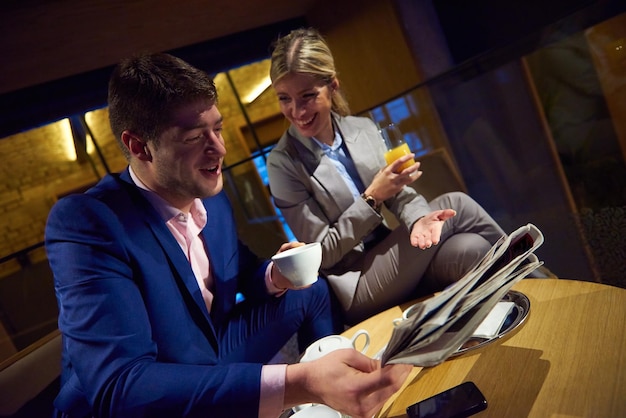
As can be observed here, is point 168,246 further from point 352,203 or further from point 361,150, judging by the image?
point 361,150

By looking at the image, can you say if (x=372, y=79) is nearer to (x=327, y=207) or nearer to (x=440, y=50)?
(x=440, y=50)

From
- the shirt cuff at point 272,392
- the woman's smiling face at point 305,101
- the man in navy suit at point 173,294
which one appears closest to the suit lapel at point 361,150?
the woman's smiling face at point 305,101

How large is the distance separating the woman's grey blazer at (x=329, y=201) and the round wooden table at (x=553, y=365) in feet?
2.34

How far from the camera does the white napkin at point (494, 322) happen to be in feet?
3.17

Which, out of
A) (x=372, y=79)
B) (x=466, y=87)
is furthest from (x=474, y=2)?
(x=466, y=87)

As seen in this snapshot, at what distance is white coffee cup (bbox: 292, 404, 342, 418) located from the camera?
2.74 ft

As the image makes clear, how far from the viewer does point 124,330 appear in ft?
3.22

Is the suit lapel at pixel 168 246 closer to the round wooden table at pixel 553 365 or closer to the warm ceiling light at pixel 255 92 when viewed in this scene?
the round wooden table at pixel 553 365

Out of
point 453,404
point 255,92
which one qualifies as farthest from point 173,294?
point 255,92

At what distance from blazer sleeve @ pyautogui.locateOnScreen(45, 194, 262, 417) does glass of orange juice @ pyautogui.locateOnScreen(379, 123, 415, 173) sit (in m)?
0.99

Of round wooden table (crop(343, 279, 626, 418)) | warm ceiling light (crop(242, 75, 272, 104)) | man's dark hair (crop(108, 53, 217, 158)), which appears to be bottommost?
round wooden table (crop(343, 279, 626, 418))

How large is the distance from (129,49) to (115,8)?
647 mm

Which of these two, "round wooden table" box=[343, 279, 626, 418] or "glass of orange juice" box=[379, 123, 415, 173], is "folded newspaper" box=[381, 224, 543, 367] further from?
"glass of orange juice" box=[379, 123, 415, 173]

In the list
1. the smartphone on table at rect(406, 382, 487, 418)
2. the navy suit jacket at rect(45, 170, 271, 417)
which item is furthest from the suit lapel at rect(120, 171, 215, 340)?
the smartphone on table at rect(406, 382, 487, 418)
